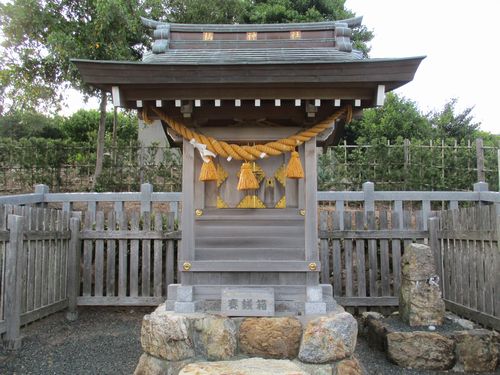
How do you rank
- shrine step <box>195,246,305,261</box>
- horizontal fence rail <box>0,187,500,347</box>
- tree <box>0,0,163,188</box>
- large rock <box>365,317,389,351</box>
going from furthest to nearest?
1. tree <box>0,0,163,188</box>
2. horizontal fence rail <box>0,187,500,347</box>
3. large rock <box>365,317,389,351</box>
4. shrine step <box>195,246,305,261</box>

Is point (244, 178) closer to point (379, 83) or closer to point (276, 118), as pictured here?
point (276, 118)

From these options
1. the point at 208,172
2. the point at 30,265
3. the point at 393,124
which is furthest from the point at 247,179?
the point at 393,124

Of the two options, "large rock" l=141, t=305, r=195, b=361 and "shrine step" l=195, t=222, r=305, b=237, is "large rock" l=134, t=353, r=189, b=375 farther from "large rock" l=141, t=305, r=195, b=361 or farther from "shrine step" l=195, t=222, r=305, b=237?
"shrine step" l=195, t=222, r=305, b=237

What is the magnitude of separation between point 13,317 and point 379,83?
15.3 ft

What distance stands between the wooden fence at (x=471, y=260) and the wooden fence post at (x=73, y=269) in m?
5.23

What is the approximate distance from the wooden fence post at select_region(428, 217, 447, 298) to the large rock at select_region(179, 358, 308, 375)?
3.03 metres

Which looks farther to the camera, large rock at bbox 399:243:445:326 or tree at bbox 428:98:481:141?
tree at bbox 428:98:481:141

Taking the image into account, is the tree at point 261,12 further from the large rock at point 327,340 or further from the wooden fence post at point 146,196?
the large rock at point 327,340

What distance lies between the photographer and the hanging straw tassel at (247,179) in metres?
3.95

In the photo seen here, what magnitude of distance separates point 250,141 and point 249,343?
6.69 feet

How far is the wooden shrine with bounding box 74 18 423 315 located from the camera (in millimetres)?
3729

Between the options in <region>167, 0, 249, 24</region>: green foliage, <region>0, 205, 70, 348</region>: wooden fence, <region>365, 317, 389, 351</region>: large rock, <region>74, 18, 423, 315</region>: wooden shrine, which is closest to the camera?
<region>74, 18, 423, 315</region>: wooden shrine

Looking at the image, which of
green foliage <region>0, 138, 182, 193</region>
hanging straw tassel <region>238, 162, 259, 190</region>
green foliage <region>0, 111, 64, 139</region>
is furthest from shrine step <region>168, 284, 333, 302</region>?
green foliage <region>0, 111, 64, 139</region>

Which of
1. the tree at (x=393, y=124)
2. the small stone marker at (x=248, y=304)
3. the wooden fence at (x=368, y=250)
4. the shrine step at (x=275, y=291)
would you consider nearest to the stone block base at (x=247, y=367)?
the small stone marker at (x=248, y=304)
